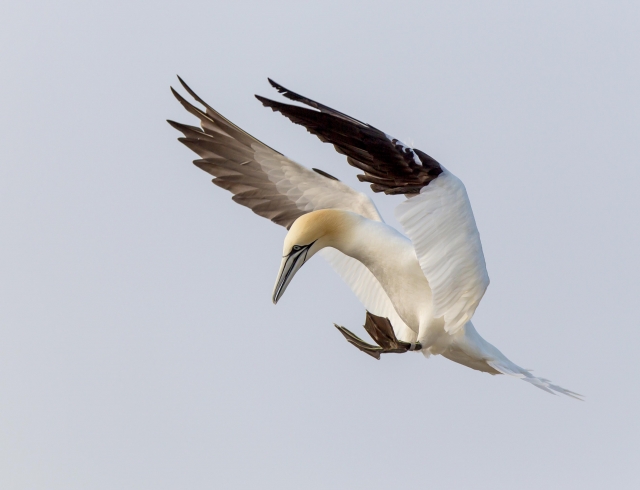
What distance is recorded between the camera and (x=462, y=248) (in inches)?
332

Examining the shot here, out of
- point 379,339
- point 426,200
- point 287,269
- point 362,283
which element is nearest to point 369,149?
point 426,200

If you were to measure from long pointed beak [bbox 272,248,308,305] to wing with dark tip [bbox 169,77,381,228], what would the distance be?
149 centimetres

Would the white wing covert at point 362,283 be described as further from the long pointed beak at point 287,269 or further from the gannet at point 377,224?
the long pointed beak at point 287,269

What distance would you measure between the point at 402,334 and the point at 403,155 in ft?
8.57

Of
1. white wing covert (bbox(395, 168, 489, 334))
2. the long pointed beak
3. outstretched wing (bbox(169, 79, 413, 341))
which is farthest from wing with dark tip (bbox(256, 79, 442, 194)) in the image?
outstretched wing (bbox(169, 79, 413, 341))

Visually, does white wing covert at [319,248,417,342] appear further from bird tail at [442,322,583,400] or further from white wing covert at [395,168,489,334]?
white wing covert at [395,168,489,334]

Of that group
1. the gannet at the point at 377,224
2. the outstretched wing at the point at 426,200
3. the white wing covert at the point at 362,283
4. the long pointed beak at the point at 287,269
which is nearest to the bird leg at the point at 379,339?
the gannet at the point at 377,224

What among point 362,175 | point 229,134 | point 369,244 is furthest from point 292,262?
point 229,134

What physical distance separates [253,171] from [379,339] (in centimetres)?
250

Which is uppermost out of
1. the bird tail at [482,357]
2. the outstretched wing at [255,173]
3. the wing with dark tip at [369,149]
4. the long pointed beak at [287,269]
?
the outstretched wing at [255,173]

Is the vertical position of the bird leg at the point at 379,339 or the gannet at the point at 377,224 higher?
the gannet at the point at 377,224

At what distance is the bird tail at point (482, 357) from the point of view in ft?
29.9

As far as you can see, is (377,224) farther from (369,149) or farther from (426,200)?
(369,149)

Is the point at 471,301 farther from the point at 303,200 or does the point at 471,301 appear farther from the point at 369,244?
the point at 303,200
